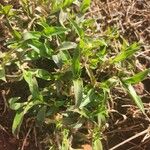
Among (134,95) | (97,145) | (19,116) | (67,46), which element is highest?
(67,46)

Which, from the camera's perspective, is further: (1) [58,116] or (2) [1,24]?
(2) [1,24]

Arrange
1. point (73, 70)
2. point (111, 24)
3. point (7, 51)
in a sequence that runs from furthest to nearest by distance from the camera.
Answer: point (111, 24) < point (7, 51) < point (73, 70)

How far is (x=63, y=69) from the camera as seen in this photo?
2.09m

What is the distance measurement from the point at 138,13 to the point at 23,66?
0.81 metres

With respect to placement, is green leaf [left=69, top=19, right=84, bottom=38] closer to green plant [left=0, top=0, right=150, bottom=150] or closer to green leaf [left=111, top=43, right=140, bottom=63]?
green plant [left=0, top=0, right=150, bottom=150]

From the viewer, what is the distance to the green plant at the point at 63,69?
2.07 m

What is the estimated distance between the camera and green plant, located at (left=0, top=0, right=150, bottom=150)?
2.07m

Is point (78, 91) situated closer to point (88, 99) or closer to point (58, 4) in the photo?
point (88, 99)

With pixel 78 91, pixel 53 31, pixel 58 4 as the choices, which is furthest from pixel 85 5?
pixel 78 91

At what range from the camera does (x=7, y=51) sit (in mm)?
2203

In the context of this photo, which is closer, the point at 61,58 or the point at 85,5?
the point at 61,58

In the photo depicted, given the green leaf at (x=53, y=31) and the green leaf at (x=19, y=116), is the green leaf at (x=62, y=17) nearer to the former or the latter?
the green leaf at (x=53, y=31)

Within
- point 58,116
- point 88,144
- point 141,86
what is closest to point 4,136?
point 58,116

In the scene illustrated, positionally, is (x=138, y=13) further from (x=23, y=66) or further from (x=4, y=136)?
(x=4, y=136)
